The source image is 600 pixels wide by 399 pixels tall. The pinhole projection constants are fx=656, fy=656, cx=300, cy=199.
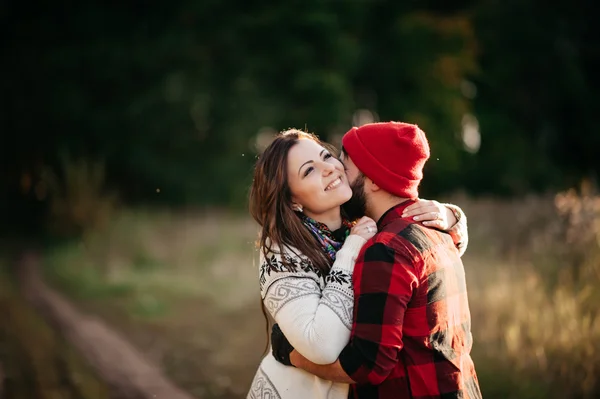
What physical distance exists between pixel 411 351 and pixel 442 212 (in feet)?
2.01

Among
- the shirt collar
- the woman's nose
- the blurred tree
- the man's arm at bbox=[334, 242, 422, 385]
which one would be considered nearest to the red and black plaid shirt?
the man's arm at bbox=[334, 242, 422, 385]

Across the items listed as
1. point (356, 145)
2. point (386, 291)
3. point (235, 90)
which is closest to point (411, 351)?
point (386, 291)

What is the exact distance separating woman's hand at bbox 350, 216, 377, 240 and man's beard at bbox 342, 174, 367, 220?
0.10m

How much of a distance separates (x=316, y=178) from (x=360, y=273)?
53cm

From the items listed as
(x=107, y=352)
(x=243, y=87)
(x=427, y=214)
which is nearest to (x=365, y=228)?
(x=427, y=214)

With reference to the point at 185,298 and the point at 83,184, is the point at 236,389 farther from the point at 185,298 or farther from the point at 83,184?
the point at 83,184

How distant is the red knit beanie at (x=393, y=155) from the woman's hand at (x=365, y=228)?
0.15m

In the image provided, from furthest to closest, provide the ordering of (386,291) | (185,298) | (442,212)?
(185,298) < (442,212) < (386,291)

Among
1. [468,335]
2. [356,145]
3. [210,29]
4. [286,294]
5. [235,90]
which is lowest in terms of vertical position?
[235,90]

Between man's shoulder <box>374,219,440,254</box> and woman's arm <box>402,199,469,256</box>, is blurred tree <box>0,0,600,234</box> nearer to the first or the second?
woman's arm <box>402,199,469,256</box>

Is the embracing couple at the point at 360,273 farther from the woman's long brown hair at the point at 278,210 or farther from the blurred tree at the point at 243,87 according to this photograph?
the blurred tree at the point at 243,87

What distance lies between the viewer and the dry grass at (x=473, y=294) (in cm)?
469

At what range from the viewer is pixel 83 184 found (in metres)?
12.2

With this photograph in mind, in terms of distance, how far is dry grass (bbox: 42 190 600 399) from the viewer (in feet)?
15.4
